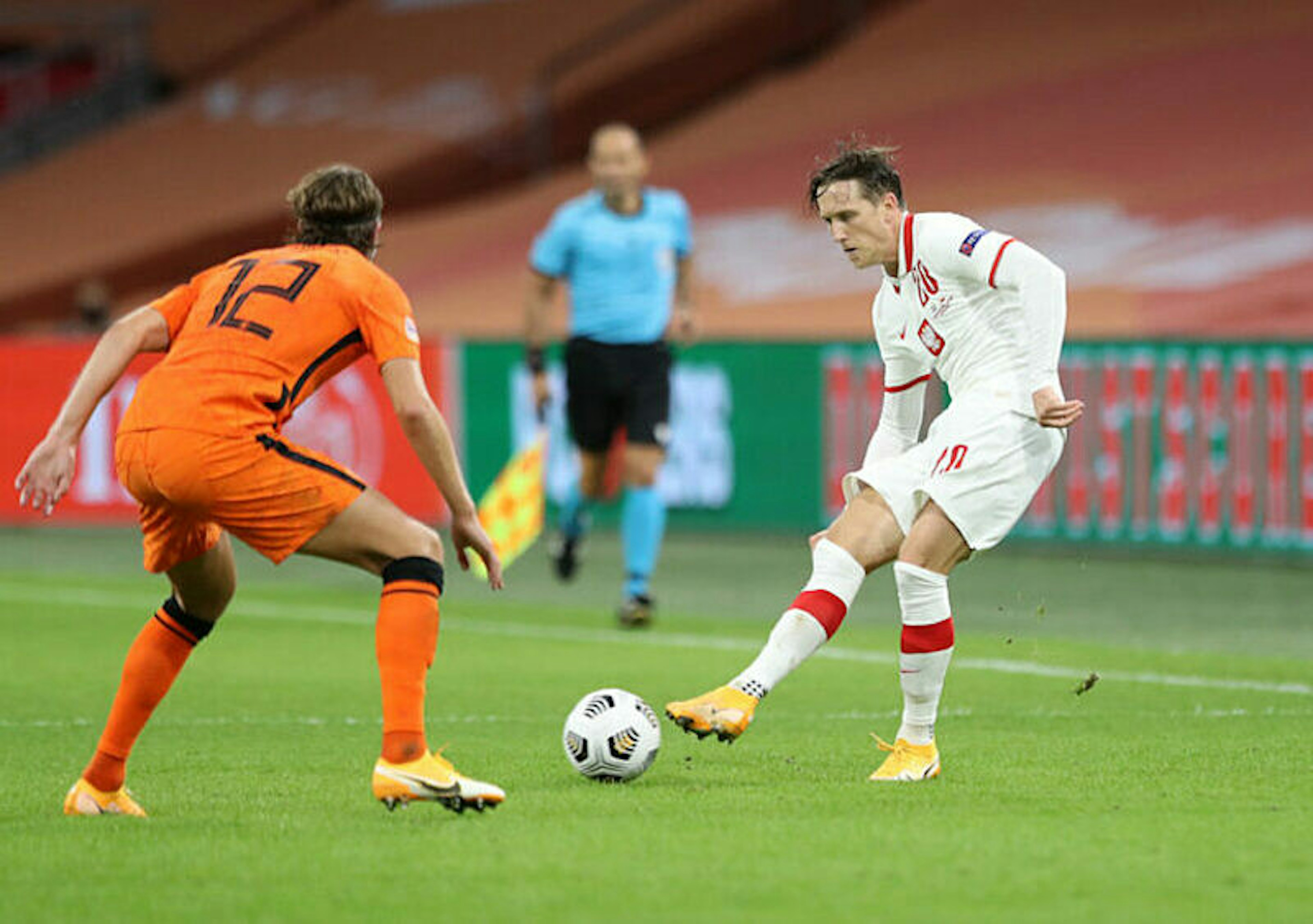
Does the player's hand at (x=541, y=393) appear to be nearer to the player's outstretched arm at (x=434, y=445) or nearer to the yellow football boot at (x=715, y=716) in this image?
the yellow football boot at (x=715, y=716)

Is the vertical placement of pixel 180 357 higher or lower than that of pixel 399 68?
lower

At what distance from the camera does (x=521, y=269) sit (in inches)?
1101

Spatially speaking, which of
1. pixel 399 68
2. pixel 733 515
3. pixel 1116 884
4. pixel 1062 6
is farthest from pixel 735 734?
pixel 399 68

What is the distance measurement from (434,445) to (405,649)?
0.53 m

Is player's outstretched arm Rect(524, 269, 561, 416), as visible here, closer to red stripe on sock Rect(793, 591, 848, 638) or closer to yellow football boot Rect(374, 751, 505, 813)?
red stripe on sock Rect(793, 591, 848, 638)

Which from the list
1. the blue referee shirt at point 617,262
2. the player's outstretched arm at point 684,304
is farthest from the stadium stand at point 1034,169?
the blue referee shirt at point 617,262

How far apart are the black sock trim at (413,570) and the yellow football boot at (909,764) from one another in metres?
1.64

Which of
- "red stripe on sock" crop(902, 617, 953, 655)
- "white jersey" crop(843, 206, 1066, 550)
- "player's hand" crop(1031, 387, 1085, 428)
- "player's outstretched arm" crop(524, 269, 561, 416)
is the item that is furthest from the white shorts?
"player's outstretched arm" crop(524, 269, 561, 416)

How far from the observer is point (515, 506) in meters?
16.8

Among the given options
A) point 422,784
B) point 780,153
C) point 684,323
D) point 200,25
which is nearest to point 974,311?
point 422,784

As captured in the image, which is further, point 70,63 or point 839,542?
point 70,63

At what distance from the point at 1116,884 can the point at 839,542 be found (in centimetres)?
220

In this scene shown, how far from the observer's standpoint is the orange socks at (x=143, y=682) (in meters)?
6.91

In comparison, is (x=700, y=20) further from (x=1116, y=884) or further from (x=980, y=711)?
(x=1116, y=884)
